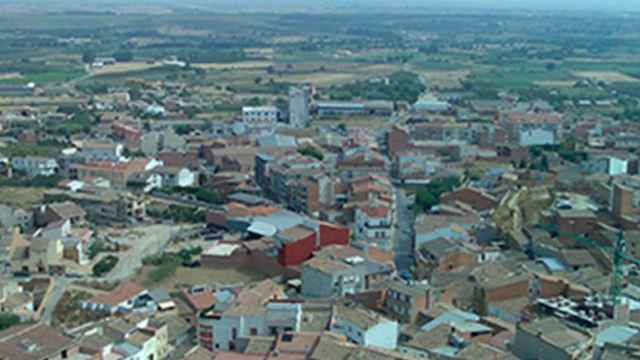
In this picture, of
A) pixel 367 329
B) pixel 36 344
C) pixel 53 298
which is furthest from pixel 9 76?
pixel 367 329

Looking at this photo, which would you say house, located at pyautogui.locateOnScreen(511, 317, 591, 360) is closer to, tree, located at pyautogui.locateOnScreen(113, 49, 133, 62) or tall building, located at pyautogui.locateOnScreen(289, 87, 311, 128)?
tall building, located at pyautogui.locateOnScreen(289, 87, 311, 128)

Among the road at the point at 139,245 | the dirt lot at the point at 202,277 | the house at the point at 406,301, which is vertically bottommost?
the road at the point at 139,245

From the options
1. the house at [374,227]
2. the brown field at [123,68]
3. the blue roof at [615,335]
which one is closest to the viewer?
the blue roof at [615,335]

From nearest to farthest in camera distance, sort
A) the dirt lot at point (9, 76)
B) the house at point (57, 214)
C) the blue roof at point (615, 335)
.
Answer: the blue roof at point (615, 335)
the house at point (57, 214)
the dirt lot at point (9, 76)

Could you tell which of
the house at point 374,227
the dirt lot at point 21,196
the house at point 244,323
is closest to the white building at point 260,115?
the dirt lot at point 21,196

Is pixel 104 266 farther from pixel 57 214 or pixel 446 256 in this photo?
pixel 446 256

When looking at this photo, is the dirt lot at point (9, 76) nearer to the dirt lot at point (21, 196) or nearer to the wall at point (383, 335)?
the dirt lot at point (21, 196)

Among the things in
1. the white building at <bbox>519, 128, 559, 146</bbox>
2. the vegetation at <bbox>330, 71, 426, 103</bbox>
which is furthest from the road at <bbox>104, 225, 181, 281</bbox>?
the vegetation at <bbox>330, 71, 426, 103</bbox>
